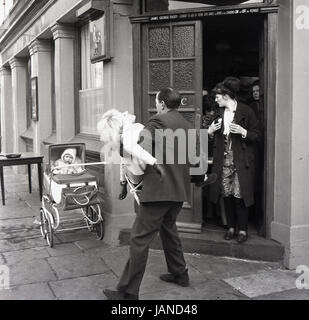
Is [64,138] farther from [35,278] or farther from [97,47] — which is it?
[35,278]

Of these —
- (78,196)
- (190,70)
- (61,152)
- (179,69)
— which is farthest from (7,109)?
(190,70)

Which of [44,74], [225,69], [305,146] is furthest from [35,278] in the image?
[44,74]

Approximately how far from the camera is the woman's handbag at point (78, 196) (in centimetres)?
607

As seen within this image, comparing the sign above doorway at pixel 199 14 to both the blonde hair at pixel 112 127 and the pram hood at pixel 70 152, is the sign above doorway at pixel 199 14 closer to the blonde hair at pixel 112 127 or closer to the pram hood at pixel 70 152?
the blonde hair at pixel 112 127

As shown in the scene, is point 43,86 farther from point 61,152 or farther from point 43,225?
point 43,225

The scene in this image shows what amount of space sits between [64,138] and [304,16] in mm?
5052

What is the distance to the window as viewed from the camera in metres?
7.83

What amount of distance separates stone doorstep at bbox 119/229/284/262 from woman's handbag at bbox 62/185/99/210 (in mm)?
1069

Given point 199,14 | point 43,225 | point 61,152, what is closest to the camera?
point 199,14

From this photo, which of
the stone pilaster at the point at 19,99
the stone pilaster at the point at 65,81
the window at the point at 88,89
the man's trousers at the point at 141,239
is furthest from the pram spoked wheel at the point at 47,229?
the stone pilaster at the point at 19,99

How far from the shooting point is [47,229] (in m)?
6.39

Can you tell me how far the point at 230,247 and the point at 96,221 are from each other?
199cm

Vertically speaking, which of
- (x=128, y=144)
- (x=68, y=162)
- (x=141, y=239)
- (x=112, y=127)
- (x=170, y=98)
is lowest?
(x=141, y=239)

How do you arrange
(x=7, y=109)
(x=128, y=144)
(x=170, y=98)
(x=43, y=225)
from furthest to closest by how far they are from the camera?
(x=7, y=109), (x=43, y=225), (x=170, y=98), (x=128, y=144)
